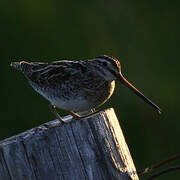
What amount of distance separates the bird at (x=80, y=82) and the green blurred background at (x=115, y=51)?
2745 mm

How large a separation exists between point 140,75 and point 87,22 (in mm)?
1230

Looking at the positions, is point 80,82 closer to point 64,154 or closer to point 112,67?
point 112,67

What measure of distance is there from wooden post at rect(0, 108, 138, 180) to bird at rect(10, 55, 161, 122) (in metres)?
1.63

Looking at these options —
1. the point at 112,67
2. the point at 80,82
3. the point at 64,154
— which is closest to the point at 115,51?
the point at 80,82

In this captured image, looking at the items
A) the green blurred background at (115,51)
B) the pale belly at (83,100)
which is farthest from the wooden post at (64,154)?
the green blurred background at (115,51)

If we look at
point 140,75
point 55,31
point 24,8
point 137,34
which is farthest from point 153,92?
point 24,8

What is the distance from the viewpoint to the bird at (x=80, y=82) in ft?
17.7

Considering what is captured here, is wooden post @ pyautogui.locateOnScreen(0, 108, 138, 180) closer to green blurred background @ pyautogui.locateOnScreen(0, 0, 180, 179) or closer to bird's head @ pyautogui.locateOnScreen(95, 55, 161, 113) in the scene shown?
bird's head @ pyautogui.locateOnScreen(95, 55, 161, 113)

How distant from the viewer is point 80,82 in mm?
5555

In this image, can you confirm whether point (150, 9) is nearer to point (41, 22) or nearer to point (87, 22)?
point (87, 22)

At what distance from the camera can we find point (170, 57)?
31.8ft

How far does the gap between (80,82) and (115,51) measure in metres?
3.93

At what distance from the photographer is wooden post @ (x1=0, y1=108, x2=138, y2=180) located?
364cm

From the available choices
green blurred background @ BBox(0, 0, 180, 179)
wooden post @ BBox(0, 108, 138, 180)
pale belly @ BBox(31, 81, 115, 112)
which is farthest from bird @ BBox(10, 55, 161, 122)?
green blurred background @ BBox(0, 0, 180, 179)
